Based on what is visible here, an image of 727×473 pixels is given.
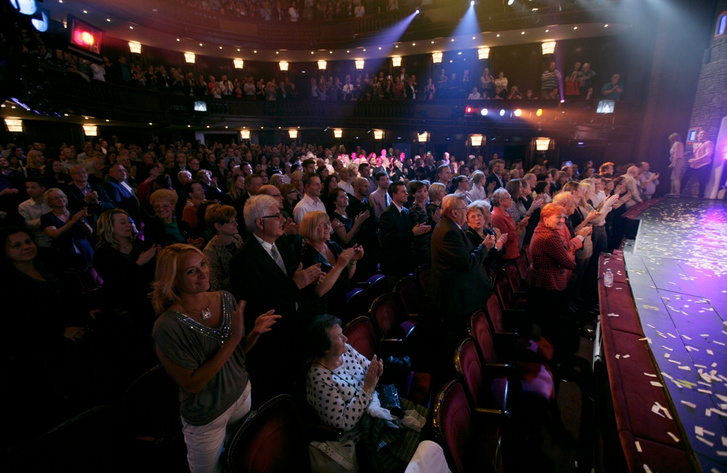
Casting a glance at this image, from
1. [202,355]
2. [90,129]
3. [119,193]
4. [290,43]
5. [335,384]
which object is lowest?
[335,384]

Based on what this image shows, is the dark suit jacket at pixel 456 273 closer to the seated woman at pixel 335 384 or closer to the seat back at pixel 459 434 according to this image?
the seat back at pixel 459 434

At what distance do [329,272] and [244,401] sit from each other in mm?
1024

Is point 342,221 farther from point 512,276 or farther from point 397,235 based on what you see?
point 512,276

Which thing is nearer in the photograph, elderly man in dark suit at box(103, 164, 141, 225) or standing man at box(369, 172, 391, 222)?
elderly man in dark suit at box(103, 164, 141, 225)

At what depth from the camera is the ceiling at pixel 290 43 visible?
38.0 feet

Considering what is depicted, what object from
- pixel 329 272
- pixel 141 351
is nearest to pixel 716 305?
pixel 329 272

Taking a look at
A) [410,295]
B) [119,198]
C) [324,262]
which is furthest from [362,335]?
[119,198]

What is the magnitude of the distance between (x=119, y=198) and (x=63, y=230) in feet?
5.37

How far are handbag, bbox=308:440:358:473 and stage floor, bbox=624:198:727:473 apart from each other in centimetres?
156

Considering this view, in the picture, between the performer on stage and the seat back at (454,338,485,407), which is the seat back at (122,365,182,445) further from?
the performer on stage

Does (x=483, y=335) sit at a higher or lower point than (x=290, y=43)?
lower

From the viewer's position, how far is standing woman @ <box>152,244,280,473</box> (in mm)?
1566

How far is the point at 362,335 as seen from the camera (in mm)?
2719

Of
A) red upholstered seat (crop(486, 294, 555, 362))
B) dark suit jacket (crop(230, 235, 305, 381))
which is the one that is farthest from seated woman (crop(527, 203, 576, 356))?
dark suit jacket (crop(230, 235, 305, 381))
